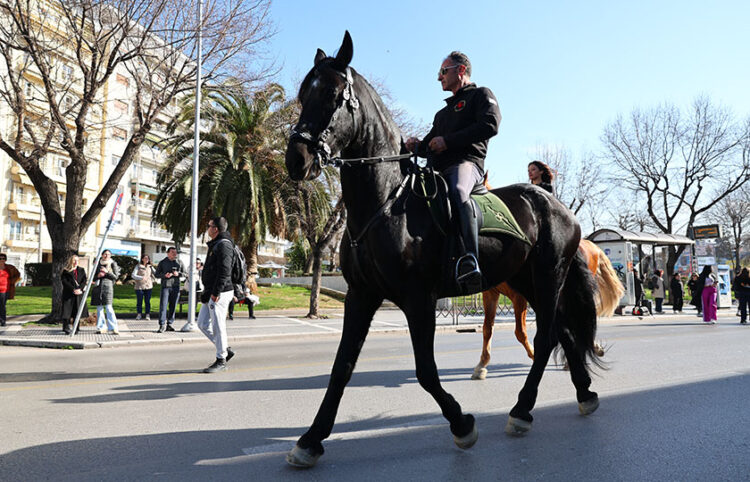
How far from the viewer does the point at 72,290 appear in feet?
41.4

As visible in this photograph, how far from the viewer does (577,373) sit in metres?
4.41

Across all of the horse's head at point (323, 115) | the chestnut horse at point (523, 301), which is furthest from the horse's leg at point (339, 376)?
the chestnut horse at point (523, 301)

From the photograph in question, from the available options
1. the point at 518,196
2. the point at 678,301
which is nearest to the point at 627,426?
the point at 518,196

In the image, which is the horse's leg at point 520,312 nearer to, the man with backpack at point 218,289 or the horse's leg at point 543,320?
the horse's leg at point 543,320

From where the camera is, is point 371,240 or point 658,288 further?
point 658,288

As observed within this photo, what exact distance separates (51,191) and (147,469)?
1383 centimetres

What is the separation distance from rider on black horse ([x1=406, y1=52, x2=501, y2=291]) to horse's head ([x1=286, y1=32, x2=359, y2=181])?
29.0 inches

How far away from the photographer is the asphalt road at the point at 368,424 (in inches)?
122

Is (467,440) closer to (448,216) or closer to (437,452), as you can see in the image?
(437,452)

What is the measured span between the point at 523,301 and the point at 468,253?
3831 mm

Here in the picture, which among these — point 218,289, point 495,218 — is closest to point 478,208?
point 495,218

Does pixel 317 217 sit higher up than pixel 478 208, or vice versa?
pixel 317 217

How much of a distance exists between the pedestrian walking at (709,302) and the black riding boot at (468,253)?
58.5 ft

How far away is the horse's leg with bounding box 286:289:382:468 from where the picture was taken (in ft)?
10.2
